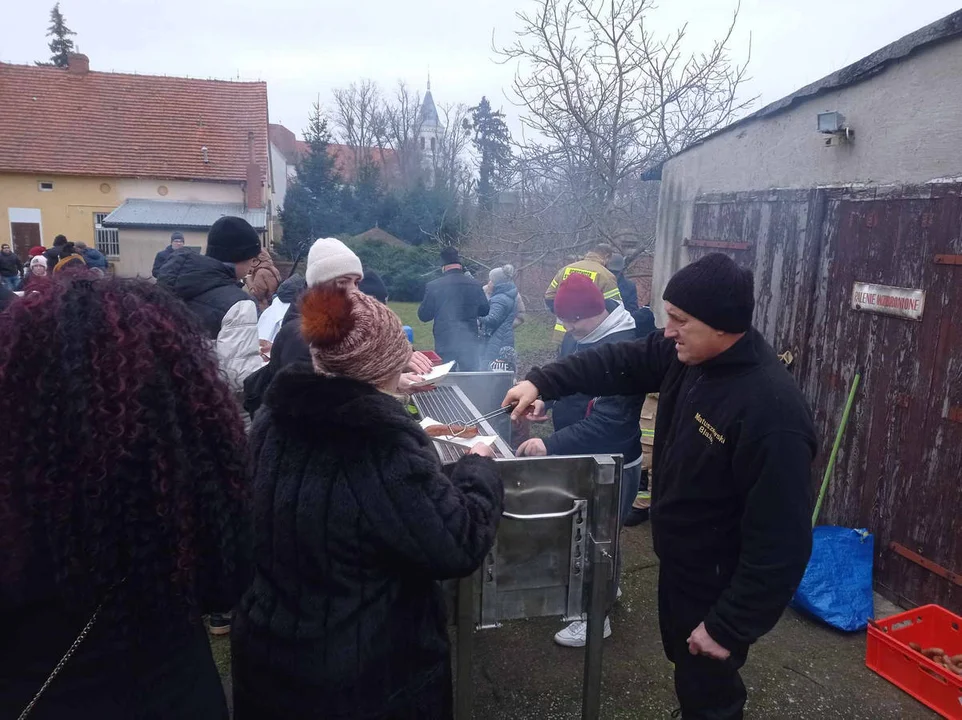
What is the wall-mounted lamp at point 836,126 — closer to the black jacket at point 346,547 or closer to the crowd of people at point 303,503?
the crowd of people at point 303,503

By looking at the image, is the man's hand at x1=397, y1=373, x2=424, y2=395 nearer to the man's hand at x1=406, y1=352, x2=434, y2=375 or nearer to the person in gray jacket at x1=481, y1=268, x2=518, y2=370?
the man's hand at x1=406, y1=352, x2=434, y2=375

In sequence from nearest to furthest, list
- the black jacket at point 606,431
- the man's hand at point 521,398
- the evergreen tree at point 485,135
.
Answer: the man's hand at point 521,398, the black jacket at point 606,431, the evergreen tree at point 485,135

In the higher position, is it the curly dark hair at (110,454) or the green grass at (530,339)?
the curly dark hair at (110,454)

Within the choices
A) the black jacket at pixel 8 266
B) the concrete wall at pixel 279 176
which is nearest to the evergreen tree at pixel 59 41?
the concrete wall at pixel 279 176

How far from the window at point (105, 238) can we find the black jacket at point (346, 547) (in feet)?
81.3

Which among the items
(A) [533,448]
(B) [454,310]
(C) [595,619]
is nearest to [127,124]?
(B) [454,310]

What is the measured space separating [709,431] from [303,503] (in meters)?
1.26

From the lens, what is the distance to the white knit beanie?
12.7 ft

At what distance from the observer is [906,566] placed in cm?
386

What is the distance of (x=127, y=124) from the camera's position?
2420 centimetres

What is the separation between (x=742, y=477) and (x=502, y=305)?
573 cm

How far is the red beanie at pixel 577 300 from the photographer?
3812 millimetres

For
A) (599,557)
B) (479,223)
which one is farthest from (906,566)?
(479,223)

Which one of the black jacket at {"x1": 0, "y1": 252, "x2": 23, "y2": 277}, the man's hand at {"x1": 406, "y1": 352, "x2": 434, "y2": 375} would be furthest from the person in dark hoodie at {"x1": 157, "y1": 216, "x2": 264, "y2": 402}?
the black jacket at {"x1": 0, "y1": 252, "x2": 23, "y2": 277}
